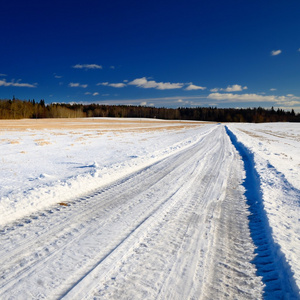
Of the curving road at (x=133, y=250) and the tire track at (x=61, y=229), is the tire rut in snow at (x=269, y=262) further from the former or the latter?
the tire track at (x=61, y=229)

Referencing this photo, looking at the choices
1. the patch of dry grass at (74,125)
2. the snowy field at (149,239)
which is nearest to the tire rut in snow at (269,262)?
the snowy field at (149,239)

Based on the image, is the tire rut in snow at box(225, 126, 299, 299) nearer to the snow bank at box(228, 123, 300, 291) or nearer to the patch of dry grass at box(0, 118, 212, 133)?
the snow bank at box(228, 123, 300, 291)

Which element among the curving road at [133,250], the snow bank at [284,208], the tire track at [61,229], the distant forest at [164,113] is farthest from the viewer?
the distant forest at [164,113]

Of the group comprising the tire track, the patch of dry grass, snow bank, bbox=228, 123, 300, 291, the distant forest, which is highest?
the distant forest

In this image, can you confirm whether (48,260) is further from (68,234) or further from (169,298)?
(169,298)

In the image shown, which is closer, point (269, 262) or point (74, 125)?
point (269, 262)

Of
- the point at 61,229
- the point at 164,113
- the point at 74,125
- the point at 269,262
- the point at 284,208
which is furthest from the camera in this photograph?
the point at 164,113

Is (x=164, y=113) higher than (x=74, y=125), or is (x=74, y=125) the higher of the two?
(x=164, y=113)

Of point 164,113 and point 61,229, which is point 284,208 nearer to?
point 61,229

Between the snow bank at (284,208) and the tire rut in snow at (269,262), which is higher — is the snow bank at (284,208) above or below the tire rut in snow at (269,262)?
above

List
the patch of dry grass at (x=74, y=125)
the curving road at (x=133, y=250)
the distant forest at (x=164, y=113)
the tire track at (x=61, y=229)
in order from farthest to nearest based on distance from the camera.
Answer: the distant forest at (x=164, y=113)
the patch of dry grass at (x=74, y=125)
the tire track at (x=61, y=229)
the curving road at (x=133, y=250)

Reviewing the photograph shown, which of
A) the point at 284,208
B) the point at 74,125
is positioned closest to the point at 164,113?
the point at 74,125

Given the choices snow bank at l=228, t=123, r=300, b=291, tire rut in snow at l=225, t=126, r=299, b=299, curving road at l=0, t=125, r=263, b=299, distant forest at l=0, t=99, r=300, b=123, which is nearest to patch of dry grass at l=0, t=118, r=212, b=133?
snow bank at l=228, t=123, r=300, b=291

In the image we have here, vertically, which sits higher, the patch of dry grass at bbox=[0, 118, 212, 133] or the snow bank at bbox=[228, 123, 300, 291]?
the patch of dry grass at bbox=[0, 118, 212, 133]
